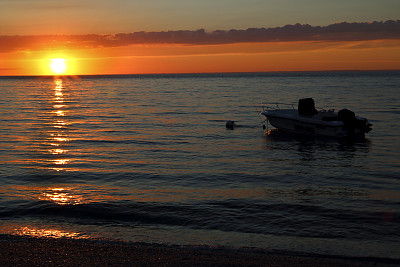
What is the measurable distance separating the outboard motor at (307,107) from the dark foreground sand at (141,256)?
86.4ft

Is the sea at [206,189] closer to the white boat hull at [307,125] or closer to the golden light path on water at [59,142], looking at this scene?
the golden light path on water at [59,142]

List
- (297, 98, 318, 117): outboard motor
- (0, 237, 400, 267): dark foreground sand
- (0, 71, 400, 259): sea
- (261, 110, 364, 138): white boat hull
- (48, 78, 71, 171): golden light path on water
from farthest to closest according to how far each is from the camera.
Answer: (297, 98, 318, 117): outboard motor < (261, 110, 364, 138): white boat hull < (48, 78, 71, 171): golden light path on water < (0, 71, 400, 259): sea < (0, 237, 400, 267): dark foreground sand

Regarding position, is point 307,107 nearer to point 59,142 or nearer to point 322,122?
point 322,122

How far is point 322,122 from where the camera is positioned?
34375 mm

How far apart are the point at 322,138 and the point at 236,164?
43.9 feet

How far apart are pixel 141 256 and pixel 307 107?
93.0 ft

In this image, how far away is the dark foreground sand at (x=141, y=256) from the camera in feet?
31.5

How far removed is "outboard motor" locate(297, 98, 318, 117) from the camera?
35.8 metres

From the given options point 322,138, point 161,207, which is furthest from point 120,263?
point 322,138

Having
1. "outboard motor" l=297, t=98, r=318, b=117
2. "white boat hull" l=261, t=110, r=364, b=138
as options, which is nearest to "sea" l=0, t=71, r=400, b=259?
"white boat hull" l=261, t=110, r=364, b=138

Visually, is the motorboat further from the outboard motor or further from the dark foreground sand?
the dark foreground sand

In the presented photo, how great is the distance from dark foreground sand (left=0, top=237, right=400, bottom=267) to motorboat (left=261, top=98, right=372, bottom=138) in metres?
24.5

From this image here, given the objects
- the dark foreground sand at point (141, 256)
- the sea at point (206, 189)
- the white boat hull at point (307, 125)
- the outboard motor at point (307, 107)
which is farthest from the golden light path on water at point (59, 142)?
the outboard motor at point (307, 107)

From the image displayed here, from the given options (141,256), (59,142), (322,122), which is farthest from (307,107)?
(141,256)
